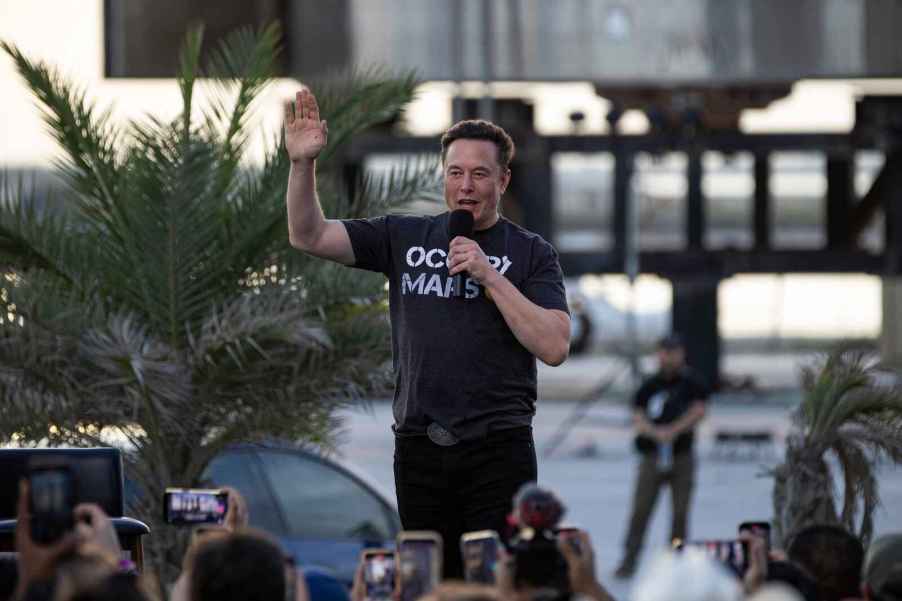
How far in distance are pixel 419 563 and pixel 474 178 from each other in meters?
1.33

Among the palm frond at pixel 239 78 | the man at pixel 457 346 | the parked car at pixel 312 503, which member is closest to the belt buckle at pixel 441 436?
the man at pixel 457 346

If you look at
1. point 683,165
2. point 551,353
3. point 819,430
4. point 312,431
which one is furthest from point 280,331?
point 683,165

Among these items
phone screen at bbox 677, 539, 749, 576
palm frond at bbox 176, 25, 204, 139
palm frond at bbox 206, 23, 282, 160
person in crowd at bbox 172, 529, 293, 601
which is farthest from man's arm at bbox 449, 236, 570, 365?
palm frond at bbox 206, 23, 282, 160

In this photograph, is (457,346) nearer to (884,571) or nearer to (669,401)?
(884,571)

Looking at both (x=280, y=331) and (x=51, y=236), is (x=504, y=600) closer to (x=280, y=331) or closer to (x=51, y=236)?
(x=280, y=331)

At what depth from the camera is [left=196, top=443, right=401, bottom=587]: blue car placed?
9672 millimetres

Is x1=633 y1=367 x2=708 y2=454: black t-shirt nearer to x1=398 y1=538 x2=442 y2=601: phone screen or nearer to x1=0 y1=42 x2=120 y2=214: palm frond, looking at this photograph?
x1=0 y1=42 x2=120 y2=214: palm frond

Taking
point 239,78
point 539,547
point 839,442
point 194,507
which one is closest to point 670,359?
point 839,442

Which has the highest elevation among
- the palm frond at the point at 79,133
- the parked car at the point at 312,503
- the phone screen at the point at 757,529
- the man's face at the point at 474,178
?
the palm frond at the point at 79,133

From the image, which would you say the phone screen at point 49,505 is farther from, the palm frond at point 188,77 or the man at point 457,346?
the palm frond at point 188,77

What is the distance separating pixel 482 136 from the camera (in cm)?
513

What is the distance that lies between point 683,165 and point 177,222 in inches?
912

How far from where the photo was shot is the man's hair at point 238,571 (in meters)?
3.59

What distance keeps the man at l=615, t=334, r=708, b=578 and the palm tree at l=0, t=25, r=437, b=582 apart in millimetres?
4874
